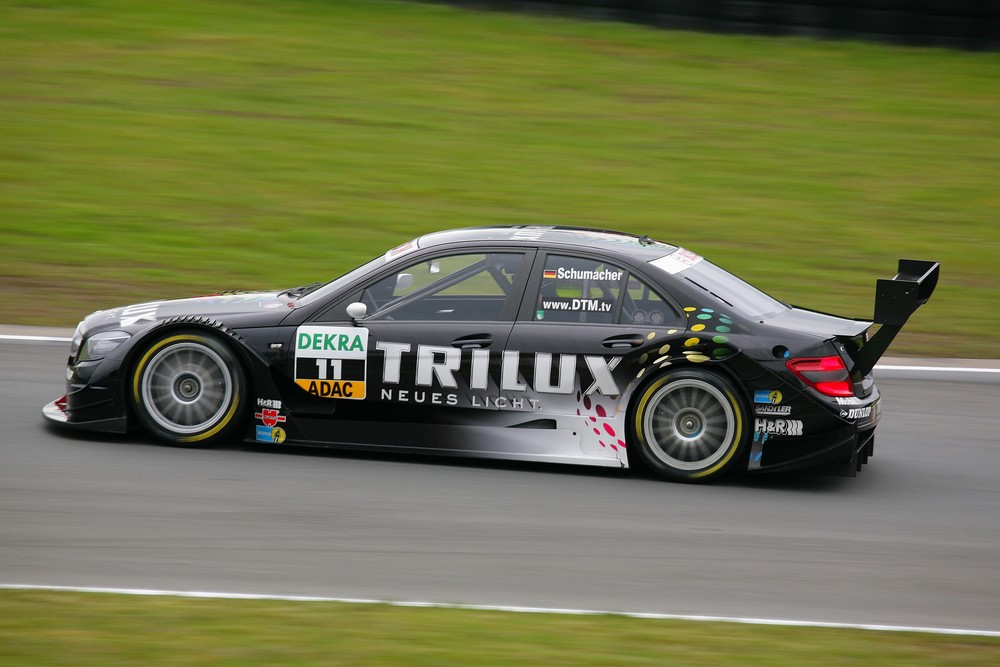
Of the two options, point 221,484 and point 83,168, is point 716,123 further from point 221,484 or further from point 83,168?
point 221,484

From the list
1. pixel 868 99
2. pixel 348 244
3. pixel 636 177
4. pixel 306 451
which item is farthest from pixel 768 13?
pixel 306 451

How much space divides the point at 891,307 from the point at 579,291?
5.84ft

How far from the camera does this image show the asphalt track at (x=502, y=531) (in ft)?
17.3

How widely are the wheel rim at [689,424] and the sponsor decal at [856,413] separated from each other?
2.03ft

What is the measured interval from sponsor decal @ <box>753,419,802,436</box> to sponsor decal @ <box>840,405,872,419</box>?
0.84ft

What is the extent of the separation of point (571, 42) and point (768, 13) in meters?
2.99

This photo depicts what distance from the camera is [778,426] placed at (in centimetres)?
676

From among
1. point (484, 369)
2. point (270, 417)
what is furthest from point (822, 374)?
point (270, 417)

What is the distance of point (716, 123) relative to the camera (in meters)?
16.4

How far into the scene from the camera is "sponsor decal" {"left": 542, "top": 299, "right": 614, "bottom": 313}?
695cm

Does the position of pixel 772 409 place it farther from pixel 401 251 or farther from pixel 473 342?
pixel 401 251

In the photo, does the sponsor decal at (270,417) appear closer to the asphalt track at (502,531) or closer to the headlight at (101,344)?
the asphalt track at (502,531)

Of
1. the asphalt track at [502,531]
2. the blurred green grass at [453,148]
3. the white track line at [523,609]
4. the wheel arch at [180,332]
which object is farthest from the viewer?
the blurred green grass at [453,148]

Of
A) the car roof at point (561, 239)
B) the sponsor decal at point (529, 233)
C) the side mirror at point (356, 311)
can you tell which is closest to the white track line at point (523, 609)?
the side mirror at point (356, 311)
